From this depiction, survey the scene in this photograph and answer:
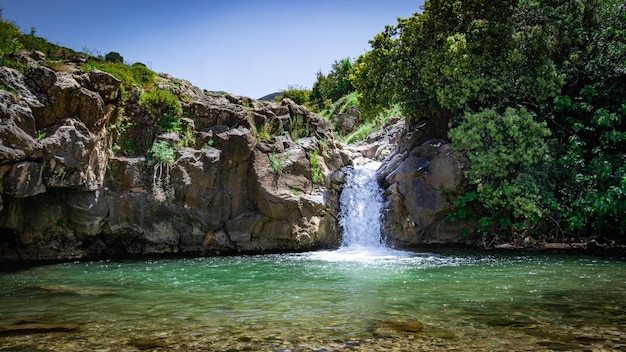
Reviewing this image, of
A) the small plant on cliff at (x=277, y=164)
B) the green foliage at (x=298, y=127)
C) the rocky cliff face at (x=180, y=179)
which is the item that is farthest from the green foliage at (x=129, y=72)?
the green foliage at (x=298, y=127)

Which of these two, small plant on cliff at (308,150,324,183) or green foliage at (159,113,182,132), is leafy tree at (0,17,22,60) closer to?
green foliage at (159,113,182,132)

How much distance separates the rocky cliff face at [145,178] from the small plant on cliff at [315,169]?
41 mm

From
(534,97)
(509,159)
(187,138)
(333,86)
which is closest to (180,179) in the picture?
(187,138)

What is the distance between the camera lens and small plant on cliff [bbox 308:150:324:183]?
1711 cm

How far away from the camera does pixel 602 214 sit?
45.7 feet

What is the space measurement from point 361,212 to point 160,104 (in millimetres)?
8480

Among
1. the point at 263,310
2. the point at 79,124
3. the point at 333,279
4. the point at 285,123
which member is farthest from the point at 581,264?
the point at 79,124

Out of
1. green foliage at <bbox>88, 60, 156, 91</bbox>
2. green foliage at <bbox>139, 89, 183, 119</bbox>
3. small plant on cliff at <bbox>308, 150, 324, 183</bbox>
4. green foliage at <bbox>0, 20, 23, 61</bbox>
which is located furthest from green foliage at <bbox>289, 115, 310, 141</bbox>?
green foliage at <bbox>0, 20, 23, 61</bbox>

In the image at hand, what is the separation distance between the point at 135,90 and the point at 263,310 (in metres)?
11.6

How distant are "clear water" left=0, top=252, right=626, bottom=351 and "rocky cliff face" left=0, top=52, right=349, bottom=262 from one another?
231cm

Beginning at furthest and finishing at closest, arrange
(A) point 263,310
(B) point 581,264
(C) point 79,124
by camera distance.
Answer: (C) point 79,124
(B) point 581,264
(A) point 263,310

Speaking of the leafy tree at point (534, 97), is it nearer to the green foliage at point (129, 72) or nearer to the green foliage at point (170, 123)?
the green foliage at point (170, 123)

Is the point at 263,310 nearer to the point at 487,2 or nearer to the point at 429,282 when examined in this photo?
the point at 429,282

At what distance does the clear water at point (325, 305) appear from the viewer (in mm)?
5582
